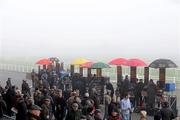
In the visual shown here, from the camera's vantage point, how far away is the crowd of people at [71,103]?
1156 centimetres

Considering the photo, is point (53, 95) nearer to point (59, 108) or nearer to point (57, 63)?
point (59, 108)

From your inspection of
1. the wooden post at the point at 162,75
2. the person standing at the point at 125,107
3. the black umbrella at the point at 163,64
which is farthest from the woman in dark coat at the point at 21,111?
the wooden post at the point at 162,75

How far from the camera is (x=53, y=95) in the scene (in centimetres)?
1495

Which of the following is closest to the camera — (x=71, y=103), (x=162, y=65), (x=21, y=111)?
(x=21, y=111)

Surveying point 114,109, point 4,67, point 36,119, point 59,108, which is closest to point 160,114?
point 114,109

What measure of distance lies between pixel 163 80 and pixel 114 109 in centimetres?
610

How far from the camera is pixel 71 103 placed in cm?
1272

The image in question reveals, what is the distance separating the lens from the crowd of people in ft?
37.9

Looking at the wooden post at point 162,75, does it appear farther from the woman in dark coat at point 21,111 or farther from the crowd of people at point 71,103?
the woman in dark coat at point 21,111

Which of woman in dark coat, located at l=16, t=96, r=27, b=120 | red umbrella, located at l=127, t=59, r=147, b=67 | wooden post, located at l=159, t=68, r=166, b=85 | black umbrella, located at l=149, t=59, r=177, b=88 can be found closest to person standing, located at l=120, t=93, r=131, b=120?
woman in dark coat, located at l=16, t=96, r=27, b=120

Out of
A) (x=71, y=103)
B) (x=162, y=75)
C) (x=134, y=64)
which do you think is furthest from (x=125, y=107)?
(x=134, y=64)

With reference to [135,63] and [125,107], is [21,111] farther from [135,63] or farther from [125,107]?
[135,63]

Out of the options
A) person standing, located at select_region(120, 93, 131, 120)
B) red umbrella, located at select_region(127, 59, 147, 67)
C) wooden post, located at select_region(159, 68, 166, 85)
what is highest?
red umbrella, located at select_region(127, 59, 147, 67)

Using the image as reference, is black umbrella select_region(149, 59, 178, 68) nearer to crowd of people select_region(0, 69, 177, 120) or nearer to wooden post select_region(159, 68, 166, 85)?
wooden post select_region(159, 68, 166, 85)
